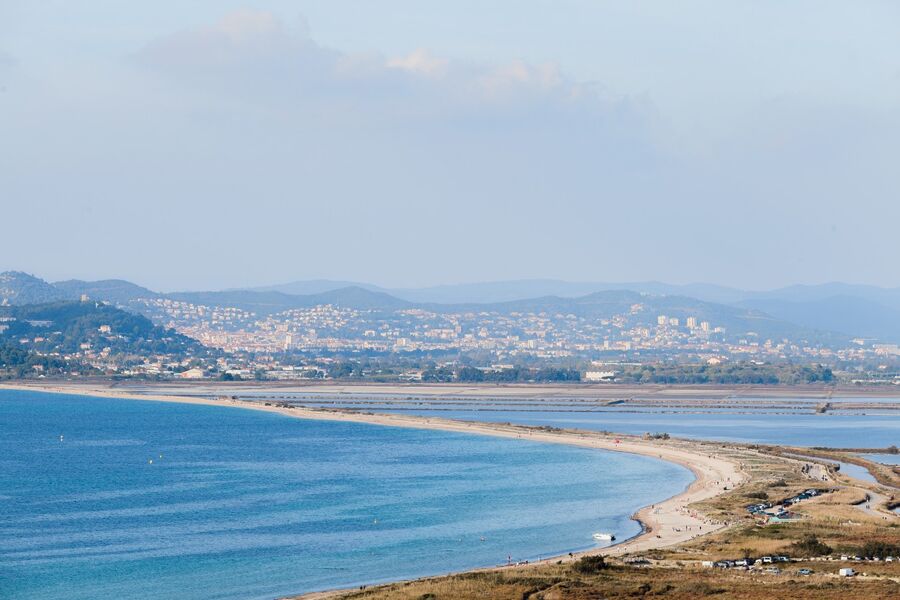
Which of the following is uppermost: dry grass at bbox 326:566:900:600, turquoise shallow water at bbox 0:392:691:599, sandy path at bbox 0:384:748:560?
dry grass at bbox 326:566:900:600

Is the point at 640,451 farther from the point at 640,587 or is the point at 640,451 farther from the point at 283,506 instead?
the point at 640,587

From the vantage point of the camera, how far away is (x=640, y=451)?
8188 cm

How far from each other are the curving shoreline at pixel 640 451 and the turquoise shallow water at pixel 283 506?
128cm

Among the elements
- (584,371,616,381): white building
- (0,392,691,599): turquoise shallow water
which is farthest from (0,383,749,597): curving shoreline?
(584,371,616,381): white building

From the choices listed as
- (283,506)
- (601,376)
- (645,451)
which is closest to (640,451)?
(645,451)

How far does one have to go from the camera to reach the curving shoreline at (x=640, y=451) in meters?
48.2

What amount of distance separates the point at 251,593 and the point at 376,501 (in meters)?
20.2

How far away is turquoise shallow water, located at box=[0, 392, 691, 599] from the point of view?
4291 cm

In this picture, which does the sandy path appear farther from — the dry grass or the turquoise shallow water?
the dry grass

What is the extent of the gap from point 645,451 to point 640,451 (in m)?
Result: 0.45

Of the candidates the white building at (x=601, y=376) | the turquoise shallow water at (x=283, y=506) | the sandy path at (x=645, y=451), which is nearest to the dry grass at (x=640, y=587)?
the turquoise shallow water at (x=283, y=506)

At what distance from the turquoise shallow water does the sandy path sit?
4.45 ft

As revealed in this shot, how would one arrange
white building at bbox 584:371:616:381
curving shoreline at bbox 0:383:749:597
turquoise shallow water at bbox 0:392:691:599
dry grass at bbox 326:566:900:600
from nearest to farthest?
dry grass at bbox 326:566:900:600 < turquoise shallow water at bbox 0:392:691:599 < curving shoreline at bbox 0:383:749:597 < white building at bbox 584:371:616:381

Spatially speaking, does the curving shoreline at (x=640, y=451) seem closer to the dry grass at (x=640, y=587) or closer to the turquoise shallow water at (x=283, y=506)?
the turquoise shallow water at (x=283, y=506)
